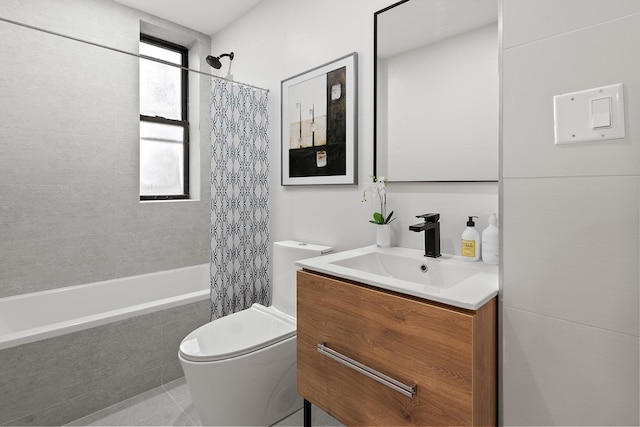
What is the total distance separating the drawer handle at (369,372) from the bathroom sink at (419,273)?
26 centimetres

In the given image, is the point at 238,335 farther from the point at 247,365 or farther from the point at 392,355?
the point at 392,355

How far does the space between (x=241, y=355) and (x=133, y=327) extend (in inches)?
32.7

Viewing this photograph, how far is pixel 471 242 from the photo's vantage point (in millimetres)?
1275

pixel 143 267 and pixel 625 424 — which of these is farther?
pixel 143 267

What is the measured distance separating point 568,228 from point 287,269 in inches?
53.8

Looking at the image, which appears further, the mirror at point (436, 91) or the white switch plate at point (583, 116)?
the mirror at point (436, 91)

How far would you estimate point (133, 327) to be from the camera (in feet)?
6.15

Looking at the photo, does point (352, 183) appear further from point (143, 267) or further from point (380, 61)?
point (143, 267)

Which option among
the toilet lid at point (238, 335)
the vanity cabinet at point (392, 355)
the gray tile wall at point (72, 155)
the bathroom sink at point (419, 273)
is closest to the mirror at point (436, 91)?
the bathroom sink at point (419, 273)

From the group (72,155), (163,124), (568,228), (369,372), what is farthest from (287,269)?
(163,124)

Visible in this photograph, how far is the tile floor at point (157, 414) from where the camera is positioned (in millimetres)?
1694

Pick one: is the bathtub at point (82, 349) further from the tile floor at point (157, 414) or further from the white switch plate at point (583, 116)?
the white switch plate at point (583, 116)

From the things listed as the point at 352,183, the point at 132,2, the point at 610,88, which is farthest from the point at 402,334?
the point at 132,2

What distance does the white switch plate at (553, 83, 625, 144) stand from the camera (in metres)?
0.76
